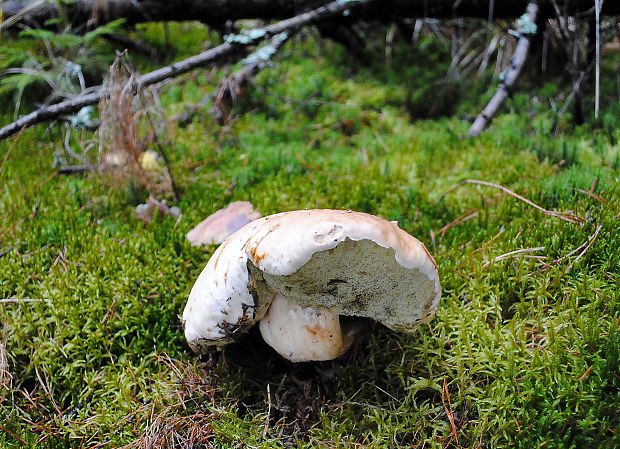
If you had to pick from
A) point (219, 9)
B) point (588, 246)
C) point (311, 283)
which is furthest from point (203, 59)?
point (588, 246)

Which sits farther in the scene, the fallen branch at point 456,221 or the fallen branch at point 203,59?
the fallen branch at point 203,59

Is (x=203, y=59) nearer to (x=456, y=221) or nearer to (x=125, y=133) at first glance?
(x=125, y=133)

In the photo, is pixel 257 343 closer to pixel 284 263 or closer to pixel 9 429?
pixel 284 263

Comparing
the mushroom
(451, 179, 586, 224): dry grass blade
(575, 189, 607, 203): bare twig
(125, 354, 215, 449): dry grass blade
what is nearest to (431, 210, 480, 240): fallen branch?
(451, 179, 586, 224): dry grass blade

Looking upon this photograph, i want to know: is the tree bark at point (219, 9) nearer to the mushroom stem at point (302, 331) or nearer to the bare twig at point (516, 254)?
the bare twig at point (516, 254)

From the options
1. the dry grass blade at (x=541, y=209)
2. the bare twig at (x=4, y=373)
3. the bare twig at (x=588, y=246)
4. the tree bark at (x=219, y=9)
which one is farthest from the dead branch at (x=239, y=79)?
the bare twig at (x=588, y=246)

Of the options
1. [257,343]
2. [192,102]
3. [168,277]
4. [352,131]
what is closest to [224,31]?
[192,102]
